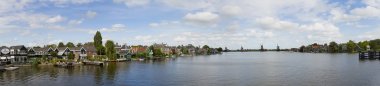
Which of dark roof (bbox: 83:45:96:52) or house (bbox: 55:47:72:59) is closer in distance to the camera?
house (bbox: 55:47:72:59)

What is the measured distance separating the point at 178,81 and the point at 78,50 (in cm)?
8788

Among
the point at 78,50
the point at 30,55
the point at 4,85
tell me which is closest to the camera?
the point at 4,85

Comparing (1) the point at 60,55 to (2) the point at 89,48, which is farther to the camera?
A: (2) the point at 89,48

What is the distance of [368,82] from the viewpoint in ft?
229

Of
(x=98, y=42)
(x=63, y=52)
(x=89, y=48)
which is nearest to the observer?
(x=63, y=52)

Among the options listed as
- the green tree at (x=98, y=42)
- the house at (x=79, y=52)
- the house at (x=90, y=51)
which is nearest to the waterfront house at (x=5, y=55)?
the house at (x=79, y=52)

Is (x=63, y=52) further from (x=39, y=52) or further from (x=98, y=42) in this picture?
(x=98, y=42)

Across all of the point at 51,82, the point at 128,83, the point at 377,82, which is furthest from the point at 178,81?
the point at 377,82

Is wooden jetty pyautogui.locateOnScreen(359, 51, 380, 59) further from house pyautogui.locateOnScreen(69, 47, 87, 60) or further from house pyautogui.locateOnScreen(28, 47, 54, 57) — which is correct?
house pyautogui.locateOnScreen(28, 47, 54, 57)

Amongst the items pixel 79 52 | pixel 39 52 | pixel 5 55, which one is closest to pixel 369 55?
pixel 79 52

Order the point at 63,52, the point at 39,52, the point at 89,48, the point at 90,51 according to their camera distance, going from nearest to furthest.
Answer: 1. the point at 39,52
2. the point at 63,52
3. the point at 90,51
4. the point at 89,48

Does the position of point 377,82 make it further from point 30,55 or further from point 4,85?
point 30,55

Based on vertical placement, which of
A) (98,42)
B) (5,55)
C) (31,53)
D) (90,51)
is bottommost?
(5,55)

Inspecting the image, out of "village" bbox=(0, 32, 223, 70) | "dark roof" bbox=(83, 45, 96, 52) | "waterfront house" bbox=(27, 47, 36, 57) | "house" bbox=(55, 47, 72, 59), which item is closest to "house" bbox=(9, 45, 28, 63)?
"village" bbox=(0, 32, 223, 70)
